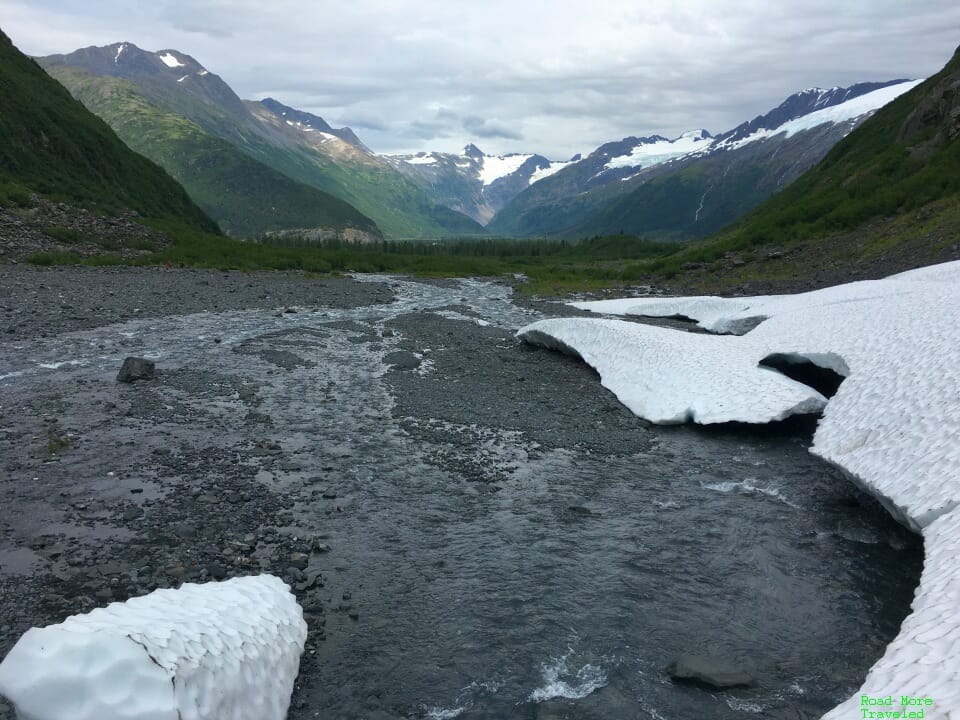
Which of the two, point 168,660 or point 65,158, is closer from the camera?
point 168,660

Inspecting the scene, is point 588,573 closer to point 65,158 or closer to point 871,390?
point 871,390

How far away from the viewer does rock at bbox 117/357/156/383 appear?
20.6 metres

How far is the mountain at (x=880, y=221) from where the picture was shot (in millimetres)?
45562

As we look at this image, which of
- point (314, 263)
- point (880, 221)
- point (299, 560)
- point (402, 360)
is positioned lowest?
point (299, 560)

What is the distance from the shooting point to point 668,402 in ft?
65.6

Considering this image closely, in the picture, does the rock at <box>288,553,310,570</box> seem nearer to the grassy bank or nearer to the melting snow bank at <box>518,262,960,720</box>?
the melting snow bank at <box>518,262,960,720</box>

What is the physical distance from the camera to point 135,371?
2081 centimetres

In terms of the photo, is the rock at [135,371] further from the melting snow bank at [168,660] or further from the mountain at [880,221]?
the mountain at [880,221]

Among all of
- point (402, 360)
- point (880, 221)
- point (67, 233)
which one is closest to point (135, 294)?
point (402, 360)

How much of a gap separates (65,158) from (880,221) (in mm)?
81767

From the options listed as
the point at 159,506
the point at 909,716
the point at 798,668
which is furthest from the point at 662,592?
the point at 159,506

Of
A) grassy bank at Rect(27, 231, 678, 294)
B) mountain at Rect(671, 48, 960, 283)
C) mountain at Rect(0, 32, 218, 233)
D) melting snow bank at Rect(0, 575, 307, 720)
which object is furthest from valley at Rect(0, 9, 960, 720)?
mountain at Rect(0, 32, 218, 233)

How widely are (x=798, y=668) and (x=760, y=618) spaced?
112 cm

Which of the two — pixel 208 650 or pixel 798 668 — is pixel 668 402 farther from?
pixel 208 650
